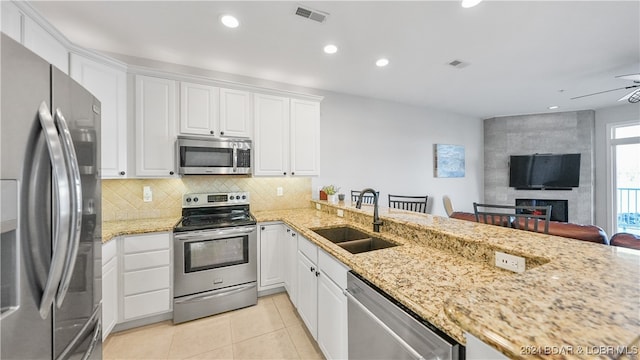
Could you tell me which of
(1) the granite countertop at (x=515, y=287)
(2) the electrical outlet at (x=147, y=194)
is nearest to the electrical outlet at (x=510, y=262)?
(1) the granite countertop at (x=515, y=287)

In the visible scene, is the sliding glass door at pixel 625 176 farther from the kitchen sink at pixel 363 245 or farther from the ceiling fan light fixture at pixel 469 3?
the kitchen sink at pixel 363 245

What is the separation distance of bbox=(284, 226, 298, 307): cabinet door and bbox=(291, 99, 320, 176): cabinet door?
0.93m

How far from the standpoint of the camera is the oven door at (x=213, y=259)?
88.9 inches

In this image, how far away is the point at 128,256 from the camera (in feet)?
6.98

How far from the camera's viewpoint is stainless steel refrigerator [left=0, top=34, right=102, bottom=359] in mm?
706

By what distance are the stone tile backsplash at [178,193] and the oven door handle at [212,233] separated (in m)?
0.70

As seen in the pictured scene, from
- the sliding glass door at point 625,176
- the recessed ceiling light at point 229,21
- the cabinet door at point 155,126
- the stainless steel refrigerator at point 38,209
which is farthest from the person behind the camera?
the sliding glass door at point 625,176

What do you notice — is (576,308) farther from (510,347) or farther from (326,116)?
(326,116)

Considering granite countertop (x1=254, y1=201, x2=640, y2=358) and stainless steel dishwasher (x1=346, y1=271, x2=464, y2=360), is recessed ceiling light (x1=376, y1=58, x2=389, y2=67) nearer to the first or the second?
granite countertop (x1=254, y1=201, x2=640, y2=358)

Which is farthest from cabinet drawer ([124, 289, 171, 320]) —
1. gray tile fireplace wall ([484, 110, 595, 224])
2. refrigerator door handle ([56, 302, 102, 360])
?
gray tile fireplace wall ([484, 110, 595, 224])

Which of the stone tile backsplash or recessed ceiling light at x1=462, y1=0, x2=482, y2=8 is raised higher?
recessed ceiling light at x1=462, y1=0, x2=482, y2=8

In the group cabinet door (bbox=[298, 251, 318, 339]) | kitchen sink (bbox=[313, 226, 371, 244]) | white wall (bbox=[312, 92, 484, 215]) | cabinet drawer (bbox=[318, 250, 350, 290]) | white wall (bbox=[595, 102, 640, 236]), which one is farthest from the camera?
white wall (bbox=[595, 102, 640, 236])

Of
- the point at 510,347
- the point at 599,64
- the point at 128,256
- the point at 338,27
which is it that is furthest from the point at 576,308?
the point at 599,64

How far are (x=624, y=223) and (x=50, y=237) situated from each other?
8087mm
